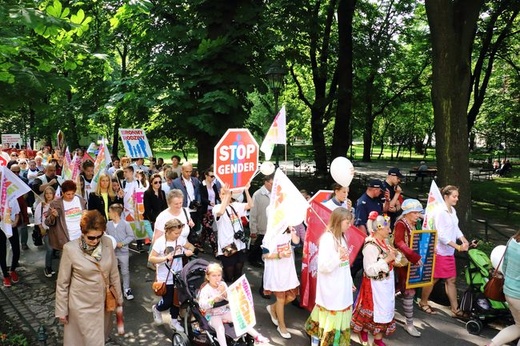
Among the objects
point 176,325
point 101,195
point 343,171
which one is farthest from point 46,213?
point 343,171

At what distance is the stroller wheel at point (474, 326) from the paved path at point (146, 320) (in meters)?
0.07

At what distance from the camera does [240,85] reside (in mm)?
10680

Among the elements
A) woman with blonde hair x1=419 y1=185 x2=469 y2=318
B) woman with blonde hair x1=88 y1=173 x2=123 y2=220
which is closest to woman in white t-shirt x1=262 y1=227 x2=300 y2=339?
woman with blonde hair x1=419 y1=185 x2=469 y2=318

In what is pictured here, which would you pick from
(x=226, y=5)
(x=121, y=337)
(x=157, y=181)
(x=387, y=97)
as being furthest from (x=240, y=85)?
(x=387, y=97)

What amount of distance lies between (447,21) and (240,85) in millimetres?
4967

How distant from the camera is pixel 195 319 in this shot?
5.01 m

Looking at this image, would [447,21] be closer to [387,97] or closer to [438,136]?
[438,136]

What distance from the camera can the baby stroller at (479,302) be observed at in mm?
5891

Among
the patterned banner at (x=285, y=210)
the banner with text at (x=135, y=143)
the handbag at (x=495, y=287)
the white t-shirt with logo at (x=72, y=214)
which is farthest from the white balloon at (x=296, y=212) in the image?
the banner with text at (x=135, y=143)

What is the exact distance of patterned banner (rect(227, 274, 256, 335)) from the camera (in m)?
4.38

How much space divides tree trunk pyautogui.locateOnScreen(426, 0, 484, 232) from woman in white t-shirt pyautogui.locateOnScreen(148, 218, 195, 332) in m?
5.27

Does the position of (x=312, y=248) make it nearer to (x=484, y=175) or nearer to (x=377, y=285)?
(x=377, y=285)

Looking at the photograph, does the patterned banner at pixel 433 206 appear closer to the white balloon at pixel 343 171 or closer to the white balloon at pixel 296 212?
the white balloon at pixel 343 171

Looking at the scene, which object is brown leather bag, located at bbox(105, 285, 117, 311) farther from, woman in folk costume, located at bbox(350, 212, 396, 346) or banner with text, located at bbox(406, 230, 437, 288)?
banner with text, located at bbox(406, 230, 437, 288)
